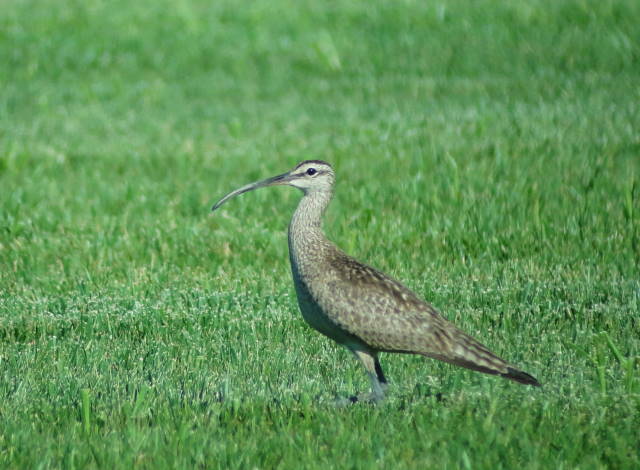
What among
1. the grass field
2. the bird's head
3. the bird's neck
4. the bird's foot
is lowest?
the grass field

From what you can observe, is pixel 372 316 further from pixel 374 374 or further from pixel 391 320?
pixel 374 374

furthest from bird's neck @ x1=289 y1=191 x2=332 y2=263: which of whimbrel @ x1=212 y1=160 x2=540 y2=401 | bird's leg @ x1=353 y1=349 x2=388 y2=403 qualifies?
bird's leg @ x1=353 y1=349 x2=388 y2=403

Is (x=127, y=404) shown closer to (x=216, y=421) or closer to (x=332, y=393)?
(x=216, y=421)

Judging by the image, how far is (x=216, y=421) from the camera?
6.29 metres

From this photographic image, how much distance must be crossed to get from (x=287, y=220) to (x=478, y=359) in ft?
17.2

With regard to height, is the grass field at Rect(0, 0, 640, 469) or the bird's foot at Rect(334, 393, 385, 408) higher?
the bird's foot at Rect(334, 393, 385, 408)

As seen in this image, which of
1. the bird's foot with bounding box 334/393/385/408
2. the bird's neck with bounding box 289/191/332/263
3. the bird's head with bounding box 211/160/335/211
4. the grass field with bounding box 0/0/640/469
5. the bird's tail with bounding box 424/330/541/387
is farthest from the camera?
the bird's head with bounding box 211/160/335/211

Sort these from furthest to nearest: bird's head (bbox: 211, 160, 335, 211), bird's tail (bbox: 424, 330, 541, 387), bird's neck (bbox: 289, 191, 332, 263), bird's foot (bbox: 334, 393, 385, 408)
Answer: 1. bird's head (bbox: 211, 160, 335, 211)
2. bird's neck (bbox: 289, 191, 332, 263)
3. bird's foot (bbox: 334, 393, 385, 408)
4. bird's tail (bbox: 424, 330, 541, 387)

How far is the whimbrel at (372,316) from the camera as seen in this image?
6.61 metres

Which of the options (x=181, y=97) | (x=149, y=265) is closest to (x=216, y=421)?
(x=149, y=265)

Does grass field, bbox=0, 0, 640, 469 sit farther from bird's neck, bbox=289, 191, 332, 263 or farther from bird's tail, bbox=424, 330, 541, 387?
bird's neck, bbox=289, 191, 332, 263

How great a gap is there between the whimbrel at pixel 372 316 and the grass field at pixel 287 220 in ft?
0.85

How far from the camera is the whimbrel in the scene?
6605 millimetres

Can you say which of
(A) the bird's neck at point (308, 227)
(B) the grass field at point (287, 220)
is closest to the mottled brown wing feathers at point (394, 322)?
(B) the grass field at point (287, 220)
